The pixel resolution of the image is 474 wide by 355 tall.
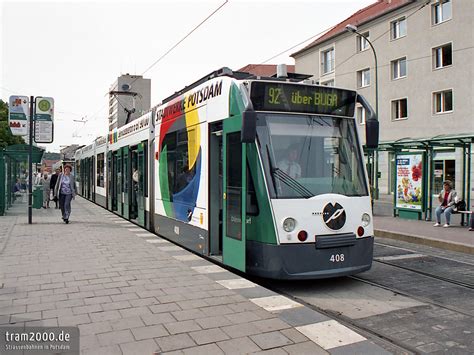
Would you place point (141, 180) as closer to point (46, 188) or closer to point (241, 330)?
point (241, 330)

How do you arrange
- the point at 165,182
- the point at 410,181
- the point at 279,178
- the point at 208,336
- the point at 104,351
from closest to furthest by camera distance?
the point at 104,351
the point at 208,336
the point at 279,178
the point at 165,182
the point at 410,181

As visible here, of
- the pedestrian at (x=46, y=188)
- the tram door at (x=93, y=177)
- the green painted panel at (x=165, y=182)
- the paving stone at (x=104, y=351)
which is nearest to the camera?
the paving stone at (x=104, y=351)

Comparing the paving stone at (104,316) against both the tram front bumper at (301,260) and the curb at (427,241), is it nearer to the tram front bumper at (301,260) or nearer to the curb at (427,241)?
the tram front bumper at (301,260)

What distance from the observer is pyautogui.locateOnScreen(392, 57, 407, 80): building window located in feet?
104

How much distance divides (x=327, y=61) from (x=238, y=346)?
3838 centimetres

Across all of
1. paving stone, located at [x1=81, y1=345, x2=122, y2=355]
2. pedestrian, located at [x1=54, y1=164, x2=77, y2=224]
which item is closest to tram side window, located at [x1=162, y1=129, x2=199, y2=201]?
paving stone, located at [x1=81, y1=345, x2=122, y2=355]

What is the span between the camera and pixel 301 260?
6043 millimetres

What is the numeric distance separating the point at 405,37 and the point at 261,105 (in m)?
28.4

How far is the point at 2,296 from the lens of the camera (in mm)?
5551

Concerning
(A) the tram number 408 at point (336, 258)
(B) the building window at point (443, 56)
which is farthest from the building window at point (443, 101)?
(A) the tram number 408 at point (336, 258)

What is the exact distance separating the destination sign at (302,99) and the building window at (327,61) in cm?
3357

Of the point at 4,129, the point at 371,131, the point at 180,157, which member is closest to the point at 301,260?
the point at 371,131

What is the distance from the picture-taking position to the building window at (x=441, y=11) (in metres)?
27.8

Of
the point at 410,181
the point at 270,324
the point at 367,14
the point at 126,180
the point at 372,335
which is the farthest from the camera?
the point at 367,14
